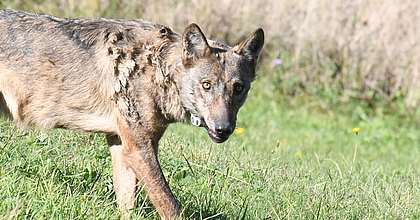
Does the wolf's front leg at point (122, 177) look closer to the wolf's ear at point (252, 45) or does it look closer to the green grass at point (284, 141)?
the green grass at point (284, 141)

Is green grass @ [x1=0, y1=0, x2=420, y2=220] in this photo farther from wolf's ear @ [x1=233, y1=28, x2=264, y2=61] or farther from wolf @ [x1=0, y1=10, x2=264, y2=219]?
wolf's ear @ [x1=233, y1=28, x2=264, y2=61]

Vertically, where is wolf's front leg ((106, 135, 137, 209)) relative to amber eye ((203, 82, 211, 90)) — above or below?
below

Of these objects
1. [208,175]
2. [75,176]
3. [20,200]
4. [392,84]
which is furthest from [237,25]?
[20,200]

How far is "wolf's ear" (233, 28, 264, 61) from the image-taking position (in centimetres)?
461

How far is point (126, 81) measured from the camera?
4.48m

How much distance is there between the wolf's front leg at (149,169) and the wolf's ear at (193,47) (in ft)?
2.26

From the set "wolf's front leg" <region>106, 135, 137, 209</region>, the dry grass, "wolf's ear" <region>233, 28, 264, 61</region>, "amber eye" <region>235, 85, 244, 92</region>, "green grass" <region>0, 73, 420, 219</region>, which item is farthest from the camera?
the dry grass

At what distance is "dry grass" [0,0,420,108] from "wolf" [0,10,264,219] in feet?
20.2

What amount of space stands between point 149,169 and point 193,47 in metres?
0.99

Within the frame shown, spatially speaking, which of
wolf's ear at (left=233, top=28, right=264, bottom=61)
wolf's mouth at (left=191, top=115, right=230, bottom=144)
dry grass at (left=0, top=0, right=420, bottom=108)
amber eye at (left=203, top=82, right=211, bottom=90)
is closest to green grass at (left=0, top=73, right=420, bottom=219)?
wolf's mouth at (left=191, top=115, right=230, bottom=144)

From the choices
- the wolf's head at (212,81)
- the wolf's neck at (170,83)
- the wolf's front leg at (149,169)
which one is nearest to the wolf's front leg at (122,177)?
the wolf's front leg at (149,169)

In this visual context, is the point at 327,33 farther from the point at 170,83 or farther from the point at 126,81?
the point at 126,81

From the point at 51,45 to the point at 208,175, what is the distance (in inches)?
68.9

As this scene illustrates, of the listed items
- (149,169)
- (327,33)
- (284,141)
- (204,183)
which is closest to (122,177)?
(149,169)
